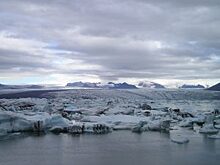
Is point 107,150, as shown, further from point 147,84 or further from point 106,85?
point 147,84

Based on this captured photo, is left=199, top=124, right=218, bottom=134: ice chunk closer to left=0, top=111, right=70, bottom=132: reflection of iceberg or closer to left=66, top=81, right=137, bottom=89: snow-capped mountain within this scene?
left=0, top=111, right=70, bottom=132: reflection of iceberg

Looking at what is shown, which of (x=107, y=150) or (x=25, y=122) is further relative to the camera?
(x=25, y=122)

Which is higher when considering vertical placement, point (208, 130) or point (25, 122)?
point (25, 122)

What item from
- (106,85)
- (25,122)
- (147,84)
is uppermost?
(147,84)

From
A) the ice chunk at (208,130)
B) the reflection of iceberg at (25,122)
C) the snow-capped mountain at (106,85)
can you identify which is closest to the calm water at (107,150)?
the ice chunk at (208,130)

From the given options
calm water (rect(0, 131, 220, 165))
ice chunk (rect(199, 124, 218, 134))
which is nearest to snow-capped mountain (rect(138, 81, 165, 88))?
ice chunk (rect(199, 124, 218, 134))

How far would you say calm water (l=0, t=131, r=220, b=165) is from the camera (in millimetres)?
13414

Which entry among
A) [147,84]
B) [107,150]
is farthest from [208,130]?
[147,84]

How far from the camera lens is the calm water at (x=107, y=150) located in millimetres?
13414

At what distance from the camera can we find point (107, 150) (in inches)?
610

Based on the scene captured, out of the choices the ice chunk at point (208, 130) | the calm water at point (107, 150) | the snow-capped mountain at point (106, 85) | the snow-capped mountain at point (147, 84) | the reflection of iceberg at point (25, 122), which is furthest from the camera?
the snow-capped mountain at point (147, 84)

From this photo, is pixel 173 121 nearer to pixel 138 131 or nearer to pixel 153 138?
pixel 138 131

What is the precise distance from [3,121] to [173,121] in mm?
12143

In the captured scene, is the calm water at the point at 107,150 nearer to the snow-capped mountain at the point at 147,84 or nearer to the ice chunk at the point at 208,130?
the ice chunk at the point at 208,130
